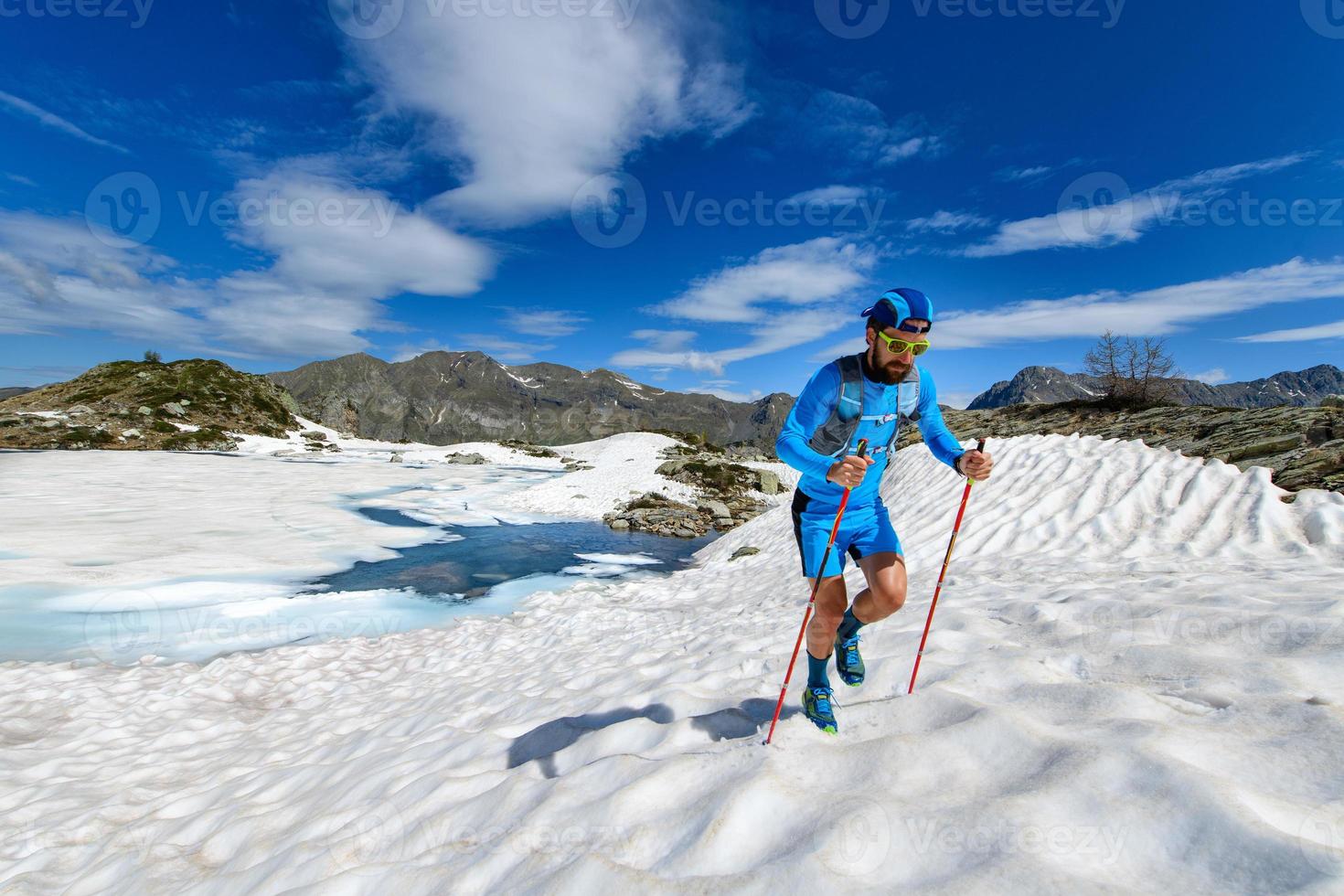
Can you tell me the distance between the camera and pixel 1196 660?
12.8 ft

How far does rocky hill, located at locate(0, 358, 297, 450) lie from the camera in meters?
46.8

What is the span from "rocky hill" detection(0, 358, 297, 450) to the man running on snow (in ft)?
207

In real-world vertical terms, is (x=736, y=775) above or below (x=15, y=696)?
above

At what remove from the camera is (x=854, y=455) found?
404 centimetres

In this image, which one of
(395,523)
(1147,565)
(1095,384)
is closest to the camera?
(1147,565)

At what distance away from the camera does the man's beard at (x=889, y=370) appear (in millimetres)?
4082

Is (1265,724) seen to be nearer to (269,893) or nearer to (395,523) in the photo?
(269,893)

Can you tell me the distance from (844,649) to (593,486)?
97.2 feet

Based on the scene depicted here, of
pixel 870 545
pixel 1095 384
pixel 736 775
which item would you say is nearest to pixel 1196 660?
pixel 870 545

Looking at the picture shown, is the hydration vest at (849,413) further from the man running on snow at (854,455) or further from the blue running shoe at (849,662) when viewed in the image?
the blue running shoe at (849,662)

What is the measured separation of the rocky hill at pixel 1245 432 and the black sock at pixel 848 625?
863 cm

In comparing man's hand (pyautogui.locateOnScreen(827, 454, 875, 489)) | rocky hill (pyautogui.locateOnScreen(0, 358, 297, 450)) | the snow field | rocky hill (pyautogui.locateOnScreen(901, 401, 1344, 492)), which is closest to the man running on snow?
man's hand (pyautogui.locateOnScreen(827, 454, 875, 489))

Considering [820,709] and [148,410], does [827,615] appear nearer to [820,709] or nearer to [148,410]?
[820,709]

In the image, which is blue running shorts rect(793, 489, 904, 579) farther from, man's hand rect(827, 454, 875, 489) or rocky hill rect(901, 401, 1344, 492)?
rocky hill rect(901, 401, 1344, 492)
